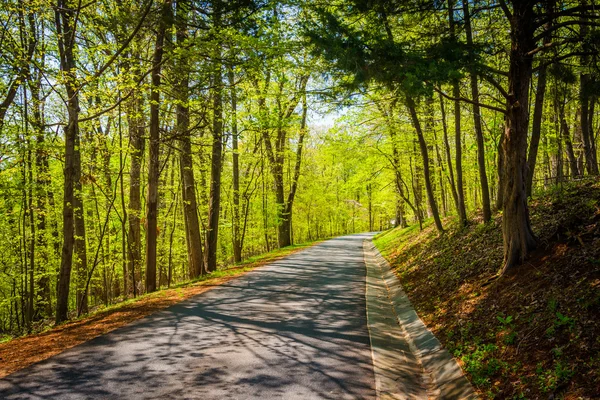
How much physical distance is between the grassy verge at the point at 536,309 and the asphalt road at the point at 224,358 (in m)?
1.37

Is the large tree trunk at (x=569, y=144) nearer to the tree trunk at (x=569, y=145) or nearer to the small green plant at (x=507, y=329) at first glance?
the tree trunk at (x=569, y=145)

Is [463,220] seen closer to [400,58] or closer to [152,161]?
[400,58]

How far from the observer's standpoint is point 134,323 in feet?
23.5

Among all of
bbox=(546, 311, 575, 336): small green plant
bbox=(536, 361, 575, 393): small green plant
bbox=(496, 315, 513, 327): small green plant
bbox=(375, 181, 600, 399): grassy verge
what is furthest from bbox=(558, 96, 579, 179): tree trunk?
bbox=(536, 361, 575, 393): small green plant

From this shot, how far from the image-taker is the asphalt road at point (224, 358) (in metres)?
4.16

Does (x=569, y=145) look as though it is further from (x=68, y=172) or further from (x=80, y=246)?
(x=80, y=246)

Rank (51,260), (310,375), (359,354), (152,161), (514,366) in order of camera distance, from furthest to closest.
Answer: (51,260) < (152,161) < (359,354) < (310,375) < (514,366)

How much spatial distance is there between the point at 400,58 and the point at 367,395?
4.89 metres

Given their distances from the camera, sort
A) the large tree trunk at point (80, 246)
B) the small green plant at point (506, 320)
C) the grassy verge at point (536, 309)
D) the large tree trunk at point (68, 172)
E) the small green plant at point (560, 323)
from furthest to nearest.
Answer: the large tree trunk at point (80, 246) < the large tree trunk at point (68, 172) < the small green plant at point (506, 320) < the small green plant at point (560, 323) < the grassy verge at point (536, 309)

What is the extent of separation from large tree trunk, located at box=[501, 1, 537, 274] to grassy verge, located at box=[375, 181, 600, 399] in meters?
0.32

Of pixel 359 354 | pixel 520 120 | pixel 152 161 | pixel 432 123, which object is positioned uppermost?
pixel 432 123

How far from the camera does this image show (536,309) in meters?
4.69

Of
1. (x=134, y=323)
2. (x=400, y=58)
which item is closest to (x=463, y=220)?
(x=400, y=58)

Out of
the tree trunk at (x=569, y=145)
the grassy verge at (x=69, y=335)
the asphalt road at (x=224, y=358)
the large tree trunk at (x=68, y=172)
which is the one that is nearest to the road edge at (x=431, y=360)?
the asphalt road at (x=224, y=358)
